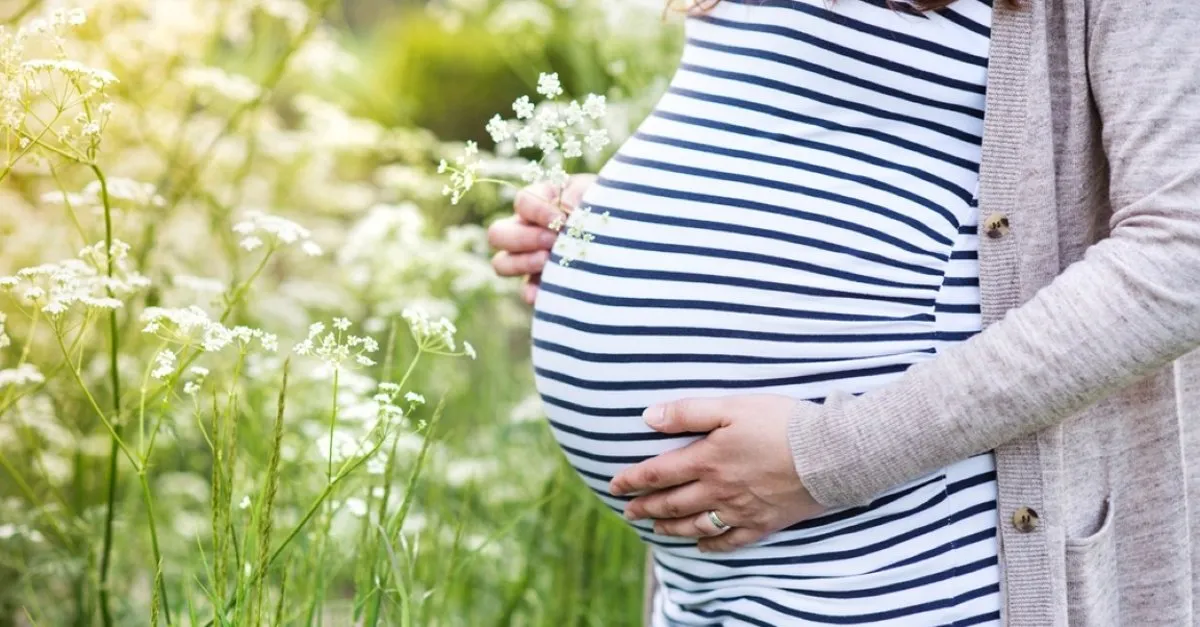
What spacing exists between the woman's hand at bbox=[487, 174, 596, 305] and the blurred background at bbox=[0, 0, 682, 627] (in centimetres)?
19

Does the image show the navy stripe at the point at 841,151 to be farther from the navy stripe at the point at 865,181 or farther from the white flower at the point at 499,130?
the white flower at the point at 499,130

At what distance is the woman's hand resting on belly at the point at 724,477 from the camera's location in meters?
1.07

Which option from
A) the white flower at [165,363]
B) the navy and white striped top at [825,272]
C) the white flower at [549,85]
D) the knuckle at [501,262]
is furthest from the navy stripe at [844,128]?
the white flower at [165,363]

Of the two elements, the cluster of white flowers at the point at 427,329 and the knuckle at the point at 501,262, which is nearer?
the cluster of white flowers at the point at 427,329

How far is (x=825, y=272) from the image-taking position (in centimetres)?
112

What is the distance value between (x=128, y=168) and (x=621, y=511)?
1643 mm

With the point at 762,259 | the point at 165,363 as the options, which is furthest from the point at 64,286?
the point at 762,259

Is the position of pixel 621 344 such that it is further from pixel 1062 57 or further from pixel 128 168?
pixel 128 168

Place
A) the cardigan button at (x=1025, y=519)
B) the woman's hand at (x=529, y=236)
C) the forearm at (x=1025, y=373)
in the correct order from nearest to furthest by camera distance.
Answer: the forearm at (x=1025, y=373) < the cardigan button at (x=1025, y=519) < the woman's hand at (x=529, y=236)

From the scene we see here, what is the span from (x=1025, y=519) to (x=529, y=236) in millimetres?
723

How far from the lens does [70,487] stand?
217cm

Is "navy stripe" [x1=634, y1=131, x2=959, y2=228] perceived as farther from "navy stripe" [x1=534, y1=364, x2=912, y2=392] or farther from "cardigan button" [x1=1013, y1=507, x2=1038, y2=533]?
"cardigan button" [x1=1013, y1=507, x2=1038, y2=533]

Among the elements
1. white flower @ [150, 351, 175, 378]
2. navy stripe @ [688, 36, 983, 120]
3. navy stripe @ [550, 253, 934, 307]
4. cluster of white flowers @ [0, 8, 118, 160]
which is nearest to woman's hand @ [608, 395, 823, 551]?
navy stripe @ [550, 253, 934, 307]

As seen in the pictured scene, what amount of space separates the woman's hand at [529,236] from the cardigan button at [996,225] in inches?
21.5
